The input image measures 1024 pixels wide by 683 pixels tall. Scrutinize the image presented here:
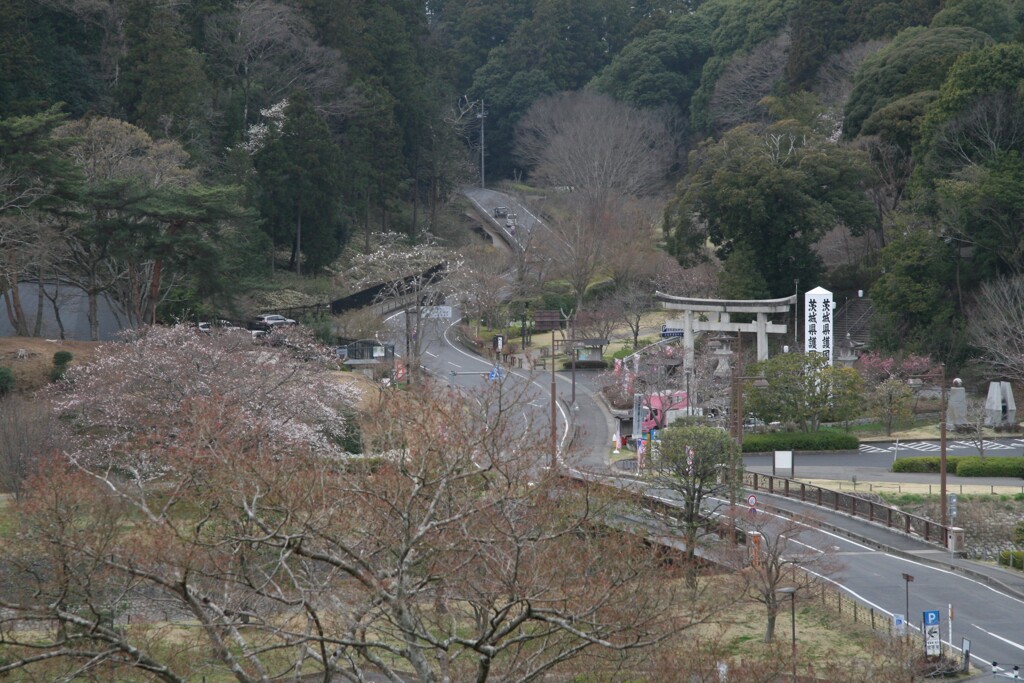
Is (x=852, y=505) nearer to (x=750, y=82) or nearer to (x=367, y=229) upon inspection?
(x=367, y=229)

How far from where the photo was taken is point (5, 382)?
36.2 meters

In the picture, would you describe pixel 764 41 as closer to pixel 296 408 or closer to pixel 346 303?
pixel 346 303

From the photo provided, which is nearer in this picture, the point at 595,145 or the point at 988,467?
the point at 988,467

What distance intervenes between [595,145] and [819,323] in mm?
29957

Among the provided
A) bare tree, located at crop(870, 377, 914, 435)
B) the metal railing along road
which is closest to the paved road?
the metal railing along road

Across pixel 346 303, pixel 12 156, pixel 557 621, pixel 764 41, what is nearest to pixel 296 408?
pixel 12 156

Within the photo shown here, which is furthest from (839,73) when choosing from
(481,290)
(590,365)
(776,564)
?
(776,564)

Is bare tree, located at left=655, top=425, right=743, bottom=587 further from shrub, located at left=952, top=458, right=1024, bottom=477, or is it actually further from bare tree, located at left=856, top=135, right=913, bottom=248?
bare tree, located at left=856, top=135, right=913, bottom=248

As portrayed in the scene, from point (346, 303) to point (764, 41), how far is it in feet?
109

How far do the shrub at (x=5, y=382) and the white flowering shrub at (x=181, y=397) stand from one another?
110 inches

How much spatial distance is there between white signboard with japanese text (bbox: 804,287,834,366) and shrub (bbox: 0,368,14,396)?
2429 centimetres

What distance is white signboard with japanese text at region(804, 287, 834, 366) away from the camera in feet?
143

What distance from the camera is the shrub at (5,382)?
36125mm

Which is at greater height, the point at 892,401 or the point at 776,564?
the point at 892,401
